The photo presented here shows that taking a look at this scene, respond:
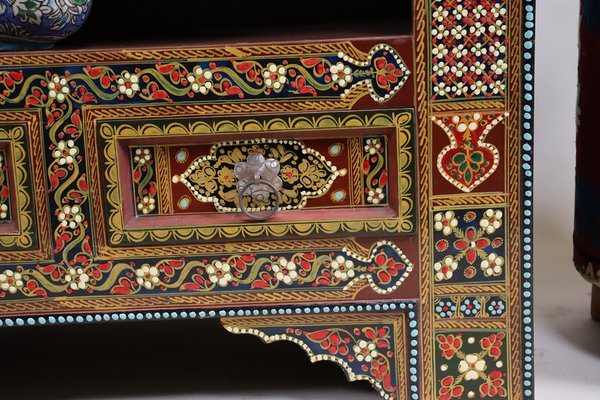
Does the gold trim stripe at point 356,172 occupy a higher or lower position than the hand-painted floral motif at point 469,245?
higher

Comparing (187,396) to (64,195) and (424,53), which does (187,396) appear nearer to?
(64,195)

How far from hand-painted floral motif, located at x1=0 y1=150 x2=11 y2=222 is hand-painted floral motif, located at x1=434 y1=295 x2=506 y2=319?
0.56 m

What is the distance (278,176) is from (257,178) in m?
0.03

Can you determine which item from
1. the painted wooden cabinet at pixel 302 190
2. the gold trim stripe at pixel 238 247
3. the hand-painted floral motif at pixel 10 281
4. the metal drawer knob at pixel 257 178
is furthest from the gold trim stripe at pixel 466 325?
the hand-painted floral motif at pixel 10 281

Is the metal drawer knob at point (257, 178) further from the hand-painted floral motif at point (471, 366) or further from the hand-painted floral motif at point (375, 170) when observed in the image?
the hand-painted floral motif at point (471, 366)

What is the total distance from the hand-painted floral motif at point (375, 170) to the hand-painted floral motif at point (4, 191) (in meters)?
0.45

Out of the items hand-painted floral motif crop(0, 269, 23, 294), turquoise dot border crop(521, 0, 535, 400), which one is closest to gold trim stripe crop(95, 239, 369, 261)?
hand-painted floral motif crop(0, 269, 23, 294)

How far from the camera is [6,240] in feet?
4.73

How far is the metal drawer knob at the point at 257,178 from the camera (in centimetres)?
142

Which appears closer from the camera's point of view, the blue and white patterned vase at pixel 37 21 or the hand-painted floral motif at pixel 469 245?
the blue and white patterned vase at pixel 37 21

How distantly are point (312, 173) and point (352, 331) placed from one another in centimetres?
21

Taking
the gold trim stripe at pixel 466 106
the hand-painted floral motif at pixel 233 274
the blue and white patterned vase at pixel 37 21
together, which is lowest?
the hand-painted floral motif at pixel 233 274

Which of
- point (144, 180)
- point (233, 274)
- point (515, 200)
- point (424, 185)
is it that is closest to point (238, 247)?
point (233, 274)

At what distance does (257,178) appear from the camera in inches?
55.9
